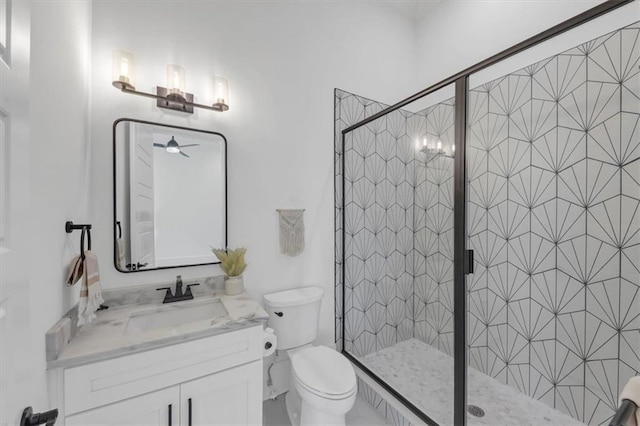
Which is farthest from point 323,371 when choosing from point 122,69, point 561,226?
point 122,69

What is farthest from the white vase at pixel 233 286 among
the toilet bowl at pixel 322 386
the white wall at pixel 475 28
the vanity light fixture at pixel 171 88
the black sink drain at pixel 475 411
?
the white wall at pixel 475 28

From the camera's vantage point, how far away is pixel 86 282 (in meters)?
1.11

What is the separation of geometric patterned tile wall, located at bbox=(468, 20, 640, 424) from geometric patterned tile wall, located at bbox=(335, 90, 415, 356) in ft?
1.84

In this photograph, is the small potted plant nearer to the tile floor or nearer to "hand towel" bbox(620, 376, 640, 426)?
the tile floor

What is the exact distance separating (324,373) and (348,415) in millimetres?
535

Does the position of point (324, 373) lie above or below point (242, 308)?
below

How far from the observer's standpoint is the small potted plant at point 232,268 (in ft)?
5.36

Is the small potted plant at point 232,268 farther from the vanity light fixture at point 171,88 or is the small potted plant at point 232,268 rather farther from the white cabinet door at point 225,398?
the vanity light fixture at point 171,88

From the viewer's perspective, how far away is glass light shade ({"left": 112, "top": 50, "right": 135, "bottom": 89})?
1381mm

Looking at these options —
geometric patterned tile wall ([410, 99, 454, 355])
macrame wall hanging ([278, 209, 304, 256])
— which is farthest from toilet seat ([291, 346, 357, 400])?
geometric patterned tile wall ([410, 99, 454, 355])

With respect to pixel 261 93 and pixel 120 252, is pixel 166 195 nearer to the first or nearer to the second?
pixel 120 252

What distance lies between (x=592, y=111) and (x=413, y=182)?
3.67 feet

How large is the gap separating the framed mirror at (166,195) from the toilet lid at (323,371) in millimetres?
811

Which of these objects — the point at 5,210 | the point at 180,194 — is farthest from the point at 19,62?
the point at 180,194
